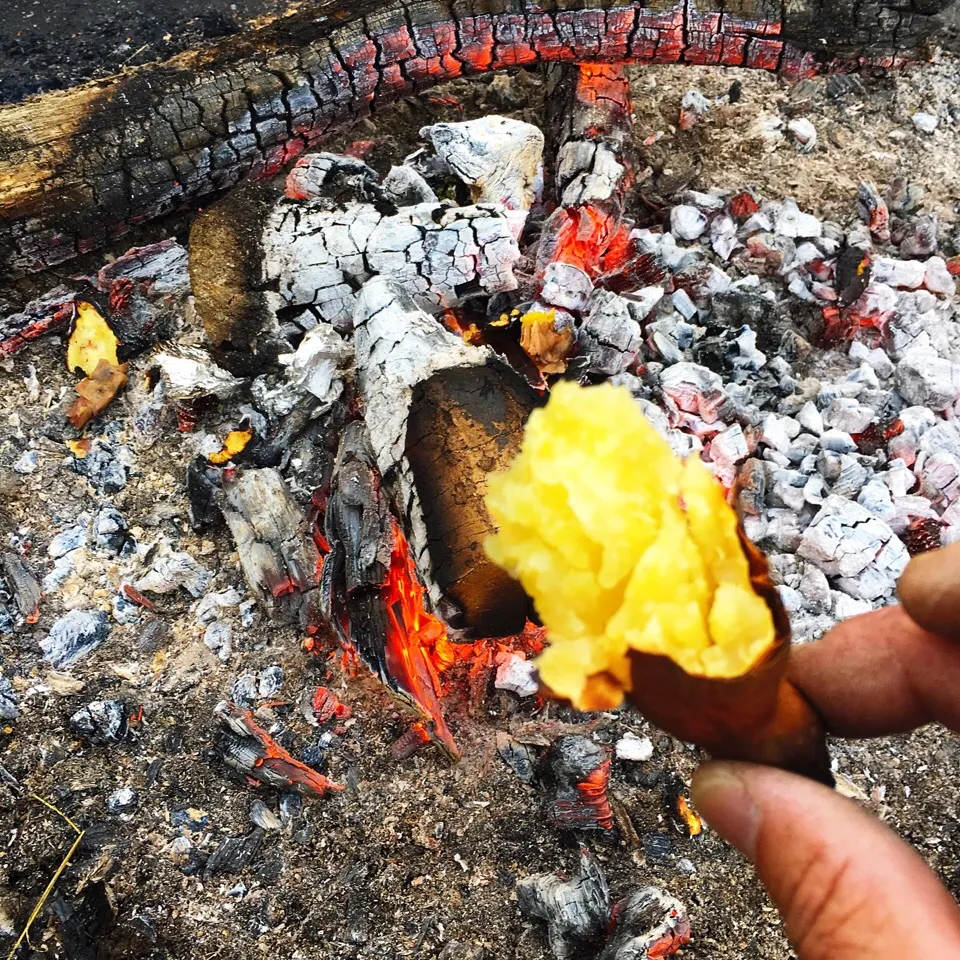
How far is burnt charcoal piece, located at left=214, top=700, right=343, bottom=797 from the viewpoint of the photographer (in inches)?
98.8

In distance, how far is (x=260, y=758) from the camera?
99.8 inches

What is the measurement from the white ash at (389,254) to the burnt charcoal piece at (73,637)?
4.91ft

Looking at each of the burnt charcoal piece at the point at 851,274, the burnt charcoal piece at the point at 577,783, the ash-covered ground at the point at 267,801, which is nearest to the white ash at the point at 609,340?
the burnt charcoal piece at the point at 851,274

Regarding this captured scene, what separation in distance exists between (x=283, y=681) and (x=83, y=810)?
706mm

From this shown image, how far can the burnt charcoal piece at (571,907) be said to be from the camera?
222cm

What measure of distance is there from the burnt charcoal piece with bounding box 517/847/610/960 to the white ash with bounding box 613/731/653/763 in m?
0.37

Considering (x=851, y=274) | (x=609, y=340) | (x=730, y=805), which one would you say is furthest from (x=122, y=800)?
(x=851, y=274)

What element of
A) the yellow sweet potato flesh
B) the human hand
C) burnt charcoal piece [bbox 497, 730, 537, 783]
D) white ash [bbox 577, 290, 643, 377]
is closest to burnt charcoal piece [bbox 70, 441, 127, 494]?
burnt charcoal piece [bbox 497, 730, 537, 783]

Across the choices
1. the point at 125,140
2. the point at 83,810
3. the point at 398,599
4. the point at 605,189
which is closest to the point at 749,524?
the point at 398,599

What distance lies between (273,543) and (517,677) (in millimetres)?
1003

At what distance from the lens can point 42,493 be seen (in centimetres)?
320

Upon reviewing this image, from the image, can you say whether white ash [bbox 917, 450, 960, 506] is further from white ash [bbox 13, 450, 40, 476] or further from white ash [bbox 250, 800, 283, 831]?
white ash [bbox 13, 450, 40, 476]

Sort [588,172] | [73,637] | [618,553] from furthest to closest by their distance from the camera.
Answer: [588,172], [73,637], [618,553]

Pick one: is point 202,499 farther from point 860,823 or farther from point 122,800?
point 860,823
